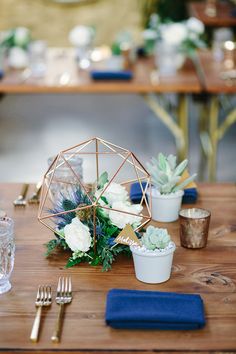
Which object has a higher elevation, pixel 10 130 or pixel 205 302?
pixel 205 302

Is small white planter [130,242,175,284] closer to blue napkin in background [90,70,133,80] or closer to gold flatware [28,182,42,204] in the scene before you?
gold flatware [28,182,42,204]

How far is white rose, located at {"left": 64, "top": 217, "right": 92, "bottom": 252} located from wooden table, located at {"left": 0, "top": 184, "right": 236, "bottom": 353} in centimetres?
6

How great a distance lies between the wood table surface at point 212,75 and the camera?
3.79 meters

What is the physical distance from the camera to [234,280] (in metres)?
1.66

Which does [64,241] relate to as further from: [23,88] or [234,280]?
[23,88]

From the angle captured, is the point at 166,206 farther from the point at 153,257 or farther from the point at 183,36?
the point at 183,36

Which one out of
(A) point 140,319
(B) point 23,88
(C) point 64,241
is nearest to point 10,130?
(B) point 23,88

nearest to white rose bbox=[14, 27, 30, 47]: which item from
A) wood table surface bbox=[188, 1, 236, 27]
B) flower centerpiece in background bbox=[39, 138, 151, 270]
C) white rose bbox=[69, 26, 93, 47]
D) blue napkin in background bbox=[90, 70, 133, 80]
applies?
white rose bbox=[69, 26, 93, 47]

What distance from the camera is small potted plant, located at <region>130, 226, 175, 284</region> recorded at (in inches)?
63.2

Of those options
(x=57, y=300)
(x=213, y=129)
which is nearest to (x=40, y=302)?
A: (x=57, y=300)

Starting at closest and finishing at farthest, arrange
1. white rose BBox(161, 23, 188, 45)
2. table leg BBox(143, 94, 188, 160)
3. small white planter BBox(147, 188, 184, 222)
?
small white planter BBox(147, 188, 184, 222) → table leg BBox(143, 94, 188, 160) → white rose BBox(161, 23, 188, 45)

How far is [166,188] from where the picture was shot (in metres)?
2.00

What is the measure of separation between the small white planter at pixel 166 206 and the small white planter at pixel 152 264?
357 millimetres

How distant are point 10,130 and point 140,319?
452 cm
